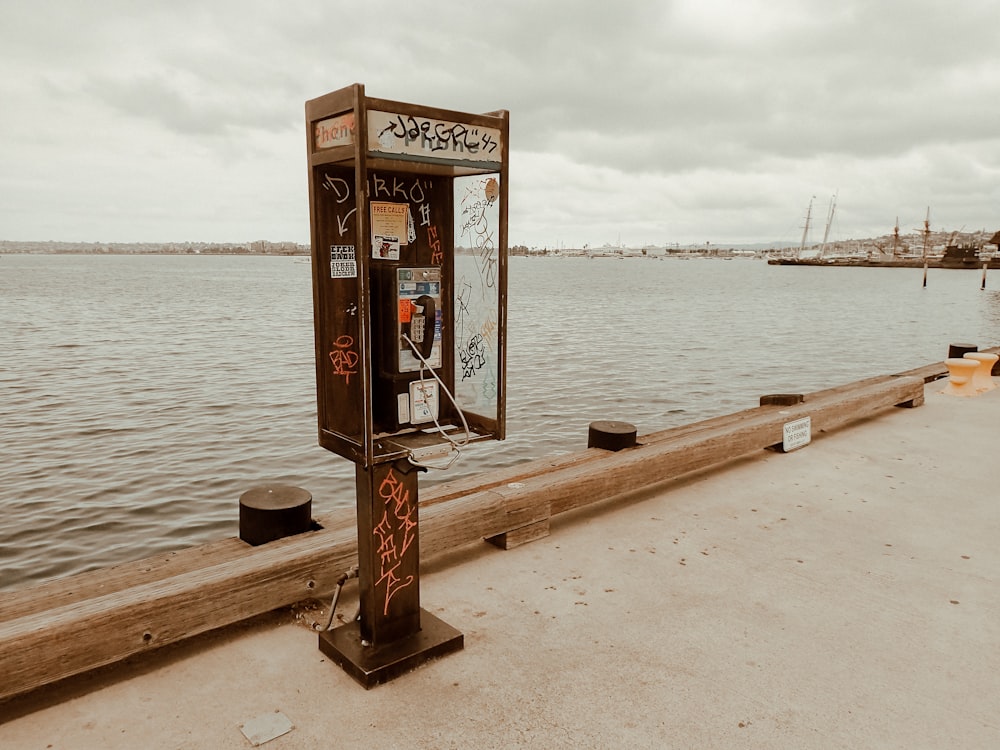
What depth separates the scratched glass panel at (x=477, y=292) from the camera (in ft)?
11.3

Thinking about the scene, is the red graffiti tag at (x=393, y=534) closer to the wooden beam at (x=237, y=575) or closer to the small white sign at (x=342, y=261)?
the wooden beam at (x=237, y=575)

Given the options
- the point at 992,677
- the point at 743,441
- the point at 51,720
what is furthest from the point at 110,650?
the point at 743,441

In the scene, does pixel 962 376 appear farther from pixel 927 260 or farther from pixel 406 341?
pixel 927 260

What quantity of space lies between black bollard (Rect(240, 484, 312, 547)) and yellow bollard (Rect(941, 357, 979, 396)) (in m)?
8.04

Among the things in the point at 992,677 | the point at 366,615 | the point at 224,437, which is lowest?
the point at 224,437

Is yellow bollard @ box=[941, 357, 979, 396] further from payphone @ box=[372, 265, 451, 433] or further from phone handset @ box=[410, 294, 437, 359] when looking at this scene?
phone handset @ box=[410, 294, 437, 359]

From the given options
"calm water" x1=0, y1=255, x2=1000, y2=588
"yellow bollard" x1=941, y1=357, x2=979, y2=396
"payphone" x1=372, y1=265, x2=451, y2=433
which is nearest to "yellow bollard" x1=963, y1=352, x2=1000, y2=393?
"yellow bollard" x1=941, y1=357, x2=979, y2=396

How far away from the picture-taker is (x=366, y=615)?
297 centimetres

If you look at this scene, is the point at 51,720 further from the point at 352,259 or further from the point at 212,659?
the point at 352,259

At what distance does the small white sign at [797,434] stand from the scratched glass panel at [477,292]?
3.49 metres

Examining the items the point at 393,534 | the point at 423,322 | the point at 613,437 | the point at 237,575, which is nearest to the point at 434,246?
the point at 423,322

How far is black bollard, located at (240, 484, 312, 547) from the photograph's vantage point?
3574mm

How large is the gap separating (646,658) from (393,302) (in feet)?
6.06

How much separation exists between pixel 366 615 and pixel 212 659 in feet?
A: 2.14
